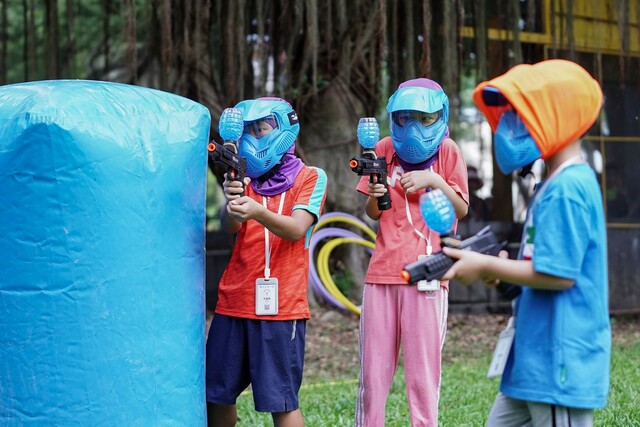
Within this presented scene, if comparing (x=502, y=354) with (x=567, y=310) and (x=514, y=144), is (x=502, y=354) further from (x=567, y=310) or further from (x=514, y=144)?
(x=514, y=144)

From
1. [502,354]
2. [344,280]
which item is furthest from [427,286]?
[344,280]

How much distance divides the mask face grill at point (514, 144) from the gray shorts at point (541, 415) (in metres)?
0.74

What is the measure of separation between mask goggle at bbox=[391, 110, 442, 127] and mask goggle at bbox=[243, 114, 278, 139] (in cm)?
55

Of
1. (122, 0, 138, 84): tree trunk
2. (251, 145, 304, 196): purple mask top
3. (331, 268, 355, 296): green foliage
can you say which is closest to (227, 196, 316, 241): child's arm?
(251, 145, 304, 196): purple mask top

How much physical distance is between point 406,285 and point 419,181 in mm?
453

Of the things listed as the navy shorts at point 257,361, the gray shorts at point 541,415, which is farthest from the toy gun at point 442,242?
the navy shorts at point 257,361

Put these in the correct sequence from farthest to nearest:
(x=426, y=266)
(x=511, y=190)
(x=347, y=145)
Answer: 1. (x=511, y=190)
2. (x=347, y=145)
3. (x=426, y=266)

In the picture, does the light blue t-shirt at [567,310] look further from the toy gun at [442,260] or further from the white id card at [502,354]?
the toy gun at [442,260]

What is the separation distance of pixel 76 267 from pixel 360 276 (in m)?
6.66

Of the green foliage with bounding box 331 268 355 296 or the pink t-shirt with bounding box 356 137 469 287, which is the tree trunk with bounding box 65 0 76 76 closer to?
the green foliage with bounding box 331 268 355 296

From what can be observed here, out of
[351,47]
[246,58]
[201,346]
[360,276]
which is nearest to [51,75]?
[246,58]

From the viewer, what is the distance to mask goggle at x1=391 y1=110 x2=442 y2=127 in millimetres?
3906

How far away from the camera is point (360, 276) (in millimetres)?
9742

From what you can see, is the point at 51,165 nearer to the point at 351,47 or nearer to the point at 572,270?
the point at 572,270
